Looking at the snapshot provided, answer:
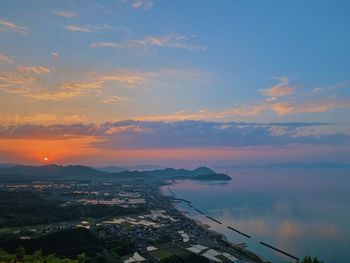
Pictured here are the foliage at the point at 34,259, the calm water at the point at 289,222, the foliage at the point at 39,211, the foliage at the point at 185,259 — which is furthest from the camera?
the foliage at the point at 39,211

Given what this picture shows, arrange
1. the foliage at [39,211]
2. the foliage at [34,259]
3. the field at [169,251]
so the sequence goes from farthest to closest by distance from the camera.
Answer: the foliage at [39,211] < the field at [169,251] < the foliage at [34,259]

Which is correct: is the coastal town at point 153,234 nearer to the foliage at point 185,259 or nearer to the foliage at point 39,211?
the foliage at point 39,211

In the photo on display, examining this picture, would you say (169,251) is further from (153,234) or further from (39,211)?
(39,211)

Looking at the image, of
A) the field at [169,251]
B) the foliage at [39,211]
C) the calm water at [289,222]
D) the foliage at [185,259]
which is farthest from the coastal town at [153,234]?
the calm water at [289,222]

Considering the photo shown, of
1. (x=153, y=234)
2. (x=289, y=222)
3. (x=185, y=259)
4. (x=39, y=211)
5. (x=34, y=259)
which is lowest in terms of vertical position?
(x=289, y=222)

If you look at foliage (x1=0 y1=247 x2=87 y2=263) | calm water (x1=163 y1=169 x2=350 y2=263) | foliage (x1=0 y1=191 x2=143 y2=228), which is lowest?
calm water (x1=163 y1=169 x2=350 y2=263)

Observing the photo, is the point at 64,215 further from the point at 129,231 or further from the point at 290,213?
the point at 290,213

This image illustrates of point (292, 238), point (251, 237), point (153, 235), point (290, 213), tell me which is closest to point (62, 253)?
point (153, 235)

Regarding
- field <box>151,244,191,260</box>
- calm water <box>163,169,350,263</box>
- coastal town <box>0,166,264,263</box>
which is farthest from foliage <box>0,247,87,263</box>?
calm water <box>163,169,350,263</box>

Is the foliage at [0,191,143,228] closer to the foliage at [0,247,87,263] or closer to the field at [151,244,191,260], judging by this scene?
the field at [151,244,191,260]

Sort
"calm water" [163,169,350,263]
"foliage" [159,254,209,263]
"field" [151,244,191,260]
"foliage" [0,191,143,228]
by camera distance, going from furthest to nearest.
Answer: "foliage" [0,191,143,228] → "calm water" [163,169,350,263] → "field" [151,244,191,260] → "foliage" [159,254,209,263]

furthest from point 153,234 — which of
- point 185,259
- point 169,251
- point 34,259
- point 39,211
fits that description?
point 34,259
